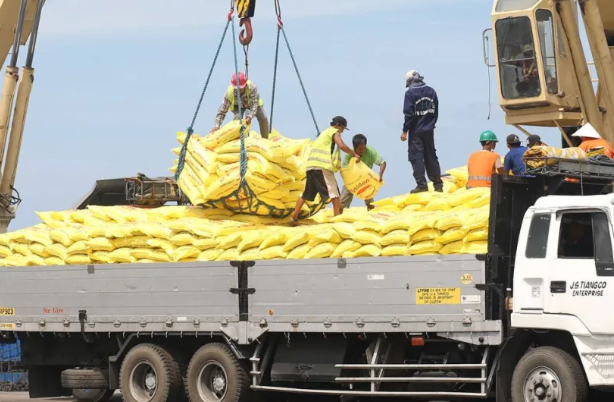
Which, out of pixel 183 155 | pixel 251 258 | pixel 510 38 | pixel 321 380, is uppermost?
pixel 510 38

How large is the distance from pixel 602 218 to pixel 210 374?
5029 mm

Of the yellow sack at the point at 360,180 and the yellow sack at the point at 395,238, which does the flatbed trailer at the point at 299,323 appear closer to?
the yellow sack at the point at 395,238

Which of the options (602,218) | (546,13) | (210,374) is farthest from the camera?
(546,13)

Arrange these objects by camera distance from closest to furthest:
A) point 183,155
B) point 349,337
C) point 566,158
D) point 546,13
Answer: point 566,158 → point 349,337 → point 183,155 → point 546,13

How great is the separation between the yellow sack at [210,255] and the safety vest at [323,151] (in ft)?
6.38

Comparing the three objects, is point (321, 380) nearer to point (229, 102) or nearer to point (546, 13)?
point (229, 102)

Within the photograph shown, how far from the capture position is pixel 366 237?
1296 centimetres

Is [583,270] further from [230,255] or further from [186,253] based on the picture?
[186,253]

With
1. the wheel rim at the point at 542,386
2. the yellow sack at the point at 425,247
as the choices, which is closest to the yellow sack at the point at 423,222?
the yellow sack at the point at 425,247

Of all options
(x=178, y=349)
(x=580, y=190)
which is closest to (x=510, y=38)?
(x=580, y=190)

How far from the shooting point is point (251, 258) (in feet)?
45.6

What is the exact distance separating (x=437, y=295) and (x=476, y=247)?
1.93ft

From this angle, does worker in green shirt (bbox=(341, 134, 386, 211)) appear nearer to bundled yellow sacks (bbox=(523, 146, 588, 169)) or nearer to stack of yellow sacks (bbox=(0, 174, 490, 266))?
stack of yellow sacks (bbox=(0, 174, 490, 266))

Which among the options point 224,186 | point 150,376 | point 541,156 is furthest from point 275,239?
point 541,156
